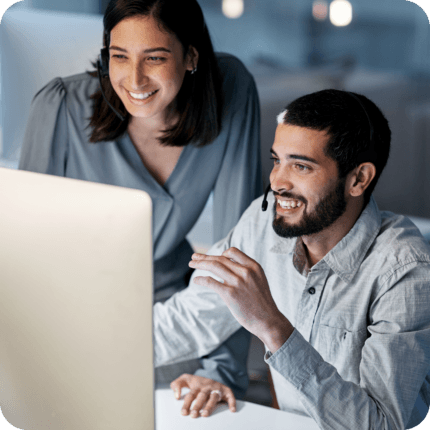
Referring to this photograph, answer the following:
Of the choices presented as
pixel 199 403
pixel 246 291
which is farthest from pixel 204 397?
pixel 246 291

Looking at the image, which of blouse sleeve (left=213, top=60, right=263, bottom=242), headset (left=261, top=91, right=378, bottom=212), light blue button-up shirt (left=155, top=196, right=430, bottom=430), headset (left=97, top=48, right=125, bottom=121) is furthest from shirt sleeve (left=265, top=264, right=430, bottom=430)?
headset (left=97, top=48, right=125, bottom=121)

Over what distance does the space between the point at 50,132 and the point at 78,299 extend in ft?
3.29

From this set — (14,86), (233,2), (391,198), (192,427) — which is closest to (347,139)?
(391,198)

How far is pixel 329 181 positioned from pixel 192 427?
0.55 metres

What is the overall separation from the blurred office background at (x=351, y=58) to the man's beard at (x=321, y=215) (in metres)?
0.12

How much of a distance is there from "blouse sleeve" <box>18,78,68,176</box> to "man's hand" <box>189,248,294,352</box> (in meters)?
0.82

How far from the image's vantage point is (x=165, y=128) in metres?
1.46

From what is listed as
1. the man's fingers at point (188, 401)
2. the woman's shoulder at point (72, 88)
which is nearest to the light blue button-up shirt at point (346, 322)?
the man's fingers at point (188, 401)

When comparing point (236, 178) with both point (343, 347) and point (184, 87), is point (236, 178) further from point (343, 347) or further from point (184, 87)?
point (343, 347)

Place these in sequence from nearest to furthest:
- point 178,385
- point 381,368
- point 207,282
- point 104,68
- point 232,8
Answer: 1. point 207,282
2. point 381,368
3. point 178,385
4. point 232,8
5. point 104,68

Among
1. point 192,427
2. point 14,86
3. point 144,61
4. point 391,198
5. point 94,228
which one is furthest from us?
point 14,86

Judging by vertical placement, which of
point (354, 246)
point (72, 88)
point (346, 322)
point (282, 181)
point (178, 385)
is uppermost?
point (72, 88)

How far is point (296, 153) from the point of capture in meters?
1.14

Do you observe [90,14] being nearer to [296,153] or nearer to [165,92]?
[165,92]
